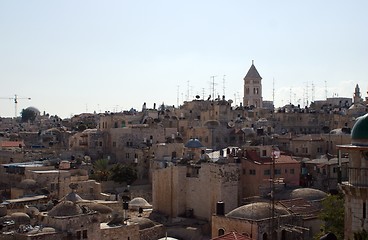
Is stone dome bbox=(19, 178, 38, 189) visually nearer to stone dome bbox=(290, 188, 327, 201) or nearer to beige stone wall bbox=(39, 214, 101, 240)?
beige stone wall bbox=(39, 214, 101, 240)

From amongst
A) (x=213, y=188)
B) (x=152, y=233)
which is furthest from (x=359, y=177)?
(x=213, y=188)

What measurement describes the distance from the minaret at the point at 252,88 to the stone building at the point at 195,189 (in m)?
47.1

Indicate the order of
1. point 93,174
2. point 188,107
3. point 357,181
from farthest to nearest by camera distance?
point 188,107 < point 93,174 < point 357,181

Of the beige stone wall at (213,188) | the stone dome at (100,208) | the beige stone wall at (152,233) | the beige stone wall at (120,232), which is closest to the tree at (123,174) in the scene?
the beige stone wall at (213,188)

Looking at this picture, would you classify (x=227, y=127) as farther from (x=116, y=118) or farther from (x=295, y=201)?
(x=295, y=201)

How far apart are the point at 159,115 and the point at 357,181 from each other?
5386cm

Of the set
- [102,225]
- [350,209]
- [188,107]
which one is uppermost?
[188,107]

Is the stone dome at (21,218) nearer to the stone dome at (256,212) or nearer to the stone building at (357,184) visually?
the stone dome at (256,212)

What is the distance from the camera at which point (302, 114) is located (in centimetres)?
6712

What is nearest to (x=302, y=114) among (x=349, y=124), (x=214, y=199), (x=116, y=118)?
(x=349, y=124)

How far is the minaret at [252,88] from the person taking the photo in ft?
266

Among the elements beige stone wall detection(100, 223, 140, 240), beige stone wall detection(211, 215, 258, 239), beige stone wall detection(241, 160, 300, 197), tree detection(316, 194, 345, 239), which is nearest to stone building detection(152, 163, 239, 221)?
beige stone wall detection(241, 160, 300, 197)

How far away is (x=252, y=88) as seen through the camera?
269 ft

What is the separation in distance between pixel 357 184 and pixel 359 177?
179 mm
